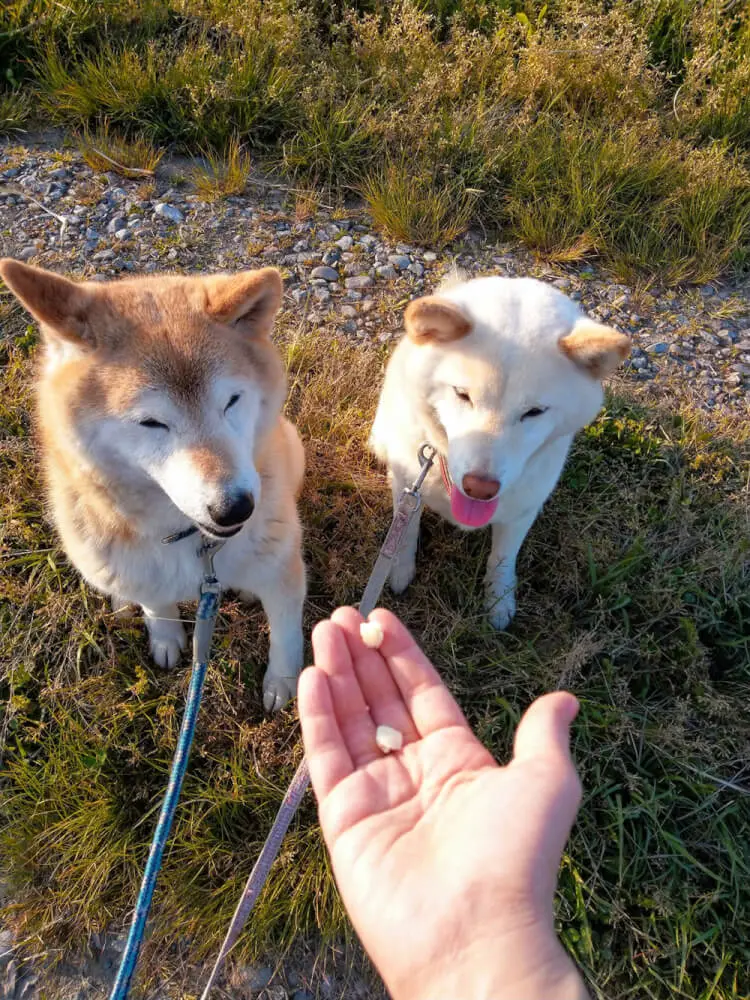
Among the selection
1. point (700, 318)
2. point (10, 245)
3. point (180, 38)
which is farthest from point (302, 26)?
point (700, 318)

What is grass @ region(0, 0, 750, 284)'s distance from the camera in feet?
13.3

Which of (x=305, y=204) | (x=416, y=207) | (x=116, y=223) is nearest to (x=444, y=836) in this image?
(x=416, y=207)

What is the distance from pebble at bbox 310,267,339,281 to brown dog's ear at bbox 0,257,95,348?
2295 millimetres

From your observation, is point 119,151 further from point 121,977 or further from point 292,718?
point 121,977

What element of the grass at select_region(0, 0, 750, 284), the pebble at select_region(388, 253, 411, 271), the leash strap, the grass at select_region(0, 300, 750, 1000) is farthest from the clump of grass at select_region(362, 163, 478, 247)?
the leash strap

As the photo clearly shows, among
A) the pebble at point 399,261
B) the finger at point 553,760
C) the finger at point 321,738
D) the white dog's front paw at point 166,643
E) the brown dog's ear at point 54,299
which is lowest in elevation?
the white dog's front paw at point 166,643

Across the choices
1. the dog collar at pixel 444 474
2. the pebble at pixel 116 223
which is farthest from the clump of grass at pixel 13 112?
the dog collar at pixel 444 474

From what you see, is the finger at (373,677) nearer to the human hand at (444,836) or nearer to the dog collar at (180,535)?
the human hand at (444,836)

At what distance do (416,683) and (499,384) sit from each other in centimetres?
98

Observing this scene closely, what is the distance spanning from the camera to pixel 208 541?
199 cm

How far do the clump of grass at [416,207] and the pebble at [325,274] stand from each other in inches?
20.6

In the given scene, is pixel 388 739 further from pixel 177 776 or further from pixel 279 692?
pixel 279 692

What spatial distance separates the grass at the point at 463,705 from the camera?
210 cm

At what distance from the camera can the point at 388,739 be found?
1.68 meters
